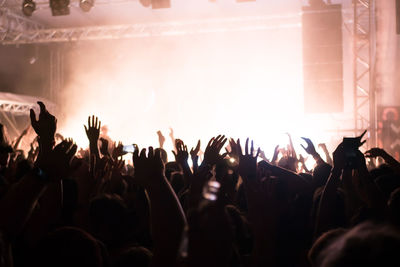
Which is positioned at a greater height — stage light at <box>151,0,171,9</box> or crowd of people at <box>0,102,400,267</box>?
stage light at <box>151,0,171,9</box>

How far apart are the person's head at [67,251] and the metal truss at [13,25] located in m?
14.6

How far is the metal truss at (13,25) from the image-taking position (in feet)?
47.3

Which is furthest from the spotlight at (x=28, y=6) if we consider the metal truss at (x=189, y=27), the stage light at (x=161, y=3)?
the metal truss at (x=189, y=27)

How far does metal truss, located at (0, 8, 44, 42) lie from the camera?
14.4m

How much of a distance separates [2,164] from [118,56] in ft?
52.3

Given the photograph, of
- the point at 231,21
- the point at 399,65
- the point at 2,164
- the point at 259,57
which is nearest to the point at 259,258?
the point at 2,164

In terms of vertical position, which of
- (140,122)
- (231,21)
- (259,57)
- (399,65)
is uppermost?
(231,21)

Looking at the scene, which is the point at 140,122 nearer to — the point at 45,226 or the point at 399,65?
the point at 399,65

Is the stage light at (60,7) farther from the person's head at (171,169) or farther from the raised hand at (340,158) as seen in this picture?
the raised hand at (340,158)

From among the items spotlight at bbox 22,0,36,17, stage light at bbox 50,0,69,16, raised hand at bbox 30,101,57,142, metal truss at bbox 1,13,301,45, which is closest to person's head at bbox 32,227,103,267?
raised hand at bbox 30,101,57,142

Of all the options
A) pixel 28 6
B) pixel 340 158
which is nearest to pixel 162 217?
pixel 340 158

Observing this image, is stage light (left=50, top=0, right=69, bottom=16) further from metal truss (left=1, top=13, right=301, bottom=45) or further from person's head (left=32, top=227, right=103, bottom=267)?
person's head (left=32, top=227, right=103, bottom=267)

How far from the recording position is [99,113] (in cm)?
1884

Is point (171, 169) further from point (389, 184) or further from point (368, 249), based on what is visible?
point (368, 249)
